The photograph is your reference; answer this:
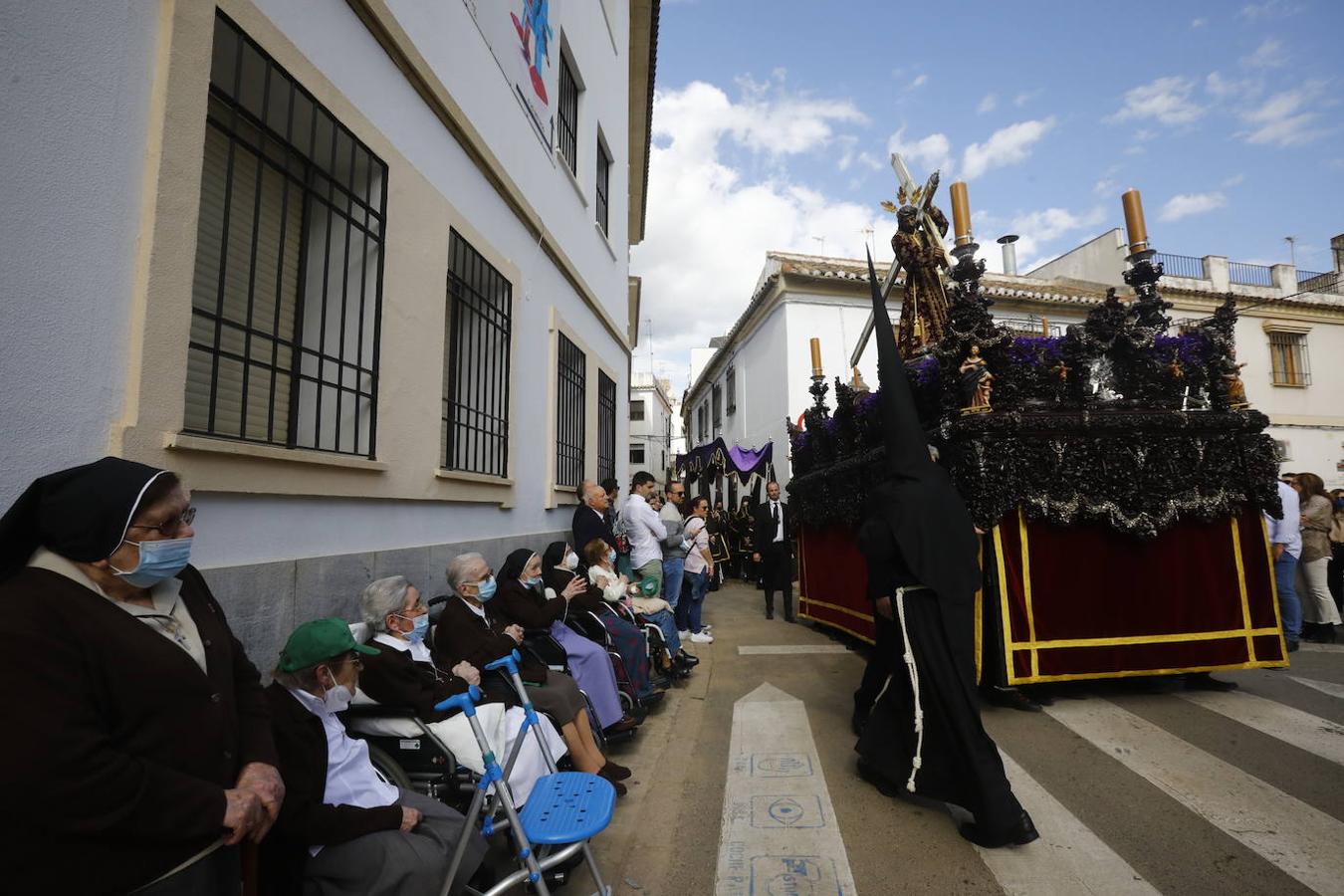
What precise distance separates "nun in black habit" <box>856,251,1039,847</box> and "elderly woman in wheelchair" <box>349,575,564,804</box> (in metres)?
1.77

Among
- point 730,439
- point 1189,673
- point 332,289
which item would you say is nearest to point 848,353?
point 730,439

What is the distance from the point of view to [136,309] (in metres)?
2.23

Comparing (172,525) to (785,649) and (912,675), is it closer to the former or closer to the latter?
(912,675)

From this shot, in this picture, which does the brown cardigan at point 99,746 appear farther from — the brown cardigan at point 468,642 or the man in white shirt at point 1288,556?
the man in white shirt at point 1288,556

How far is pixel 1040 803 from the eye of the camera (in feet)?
10.5

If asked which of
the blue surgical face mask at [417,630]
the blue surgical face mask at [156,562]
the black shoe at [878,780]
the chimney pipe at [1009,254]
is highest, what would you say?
the chimney pipe at [1009,254]

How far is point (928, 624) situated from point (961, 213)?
3.43 metres

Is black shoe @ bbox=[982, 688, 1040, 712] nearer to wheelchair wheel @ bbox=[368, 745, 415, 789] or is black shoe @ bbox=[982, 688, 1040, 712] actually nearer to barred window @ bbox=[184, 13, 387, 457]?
wheelchair wheel @ bbox=[368, 745, 415, 789]

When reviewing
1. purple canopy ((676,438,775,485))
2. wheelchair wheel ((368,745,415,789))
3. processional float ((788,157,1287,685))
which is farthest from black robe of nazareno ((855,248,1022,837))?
purple canopy ((676,438,775,485))

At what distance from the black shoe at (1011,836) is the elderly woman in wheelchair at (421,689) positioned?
1933mm

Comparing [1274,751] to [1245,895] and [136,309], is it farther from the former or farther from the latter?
[136,309]

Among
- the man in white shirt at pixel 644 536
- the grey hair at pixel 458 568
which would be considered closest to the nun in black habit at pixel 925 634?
the grey hair at pixel 458 568

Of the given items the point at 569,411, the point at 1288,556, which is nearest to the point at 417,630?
the point at 569,411

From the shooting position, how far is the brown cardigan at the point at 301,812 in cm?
190
